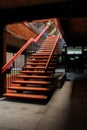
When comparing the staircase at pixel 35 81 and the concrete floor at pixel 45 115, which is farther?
the staircase at pixel 35 81

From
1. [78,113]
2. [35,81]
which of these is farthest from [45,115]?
[35,81]

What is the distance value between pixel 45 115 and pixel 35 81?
189 cm

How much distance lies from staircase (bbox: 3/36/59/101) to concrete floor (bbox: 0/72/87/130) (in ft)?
0.94

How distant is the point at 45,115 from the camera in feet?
11.9

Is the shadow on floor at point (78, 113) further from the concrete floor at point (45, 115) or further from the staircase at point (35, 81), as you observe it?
the staircase at point (35, 81)

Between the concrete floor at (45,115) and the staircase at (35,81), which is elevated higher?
the staircase at (35,81)

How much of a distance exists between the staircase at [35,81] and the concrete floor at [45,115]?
29cm

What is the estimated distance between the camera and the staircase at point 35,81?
4863 mm

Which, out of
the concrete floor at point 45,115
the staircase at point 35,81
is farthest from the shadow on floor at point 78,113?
the staircase at point 35,81

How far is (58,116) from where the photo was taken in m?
3.57

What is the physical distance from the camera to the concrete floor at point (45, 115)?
306 cm

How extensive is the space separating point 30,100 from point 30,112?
1.00 meters

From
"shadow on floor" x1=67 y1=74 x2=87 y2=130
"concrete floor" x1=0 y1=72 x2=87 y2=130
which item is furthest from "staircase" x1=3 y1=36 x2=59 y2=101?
"shadow on floor" x1=67 y1=74 x2=87 y2=130

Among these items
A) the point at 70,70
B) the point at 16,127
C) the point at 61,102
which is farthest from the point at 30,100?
the point at 70,70
